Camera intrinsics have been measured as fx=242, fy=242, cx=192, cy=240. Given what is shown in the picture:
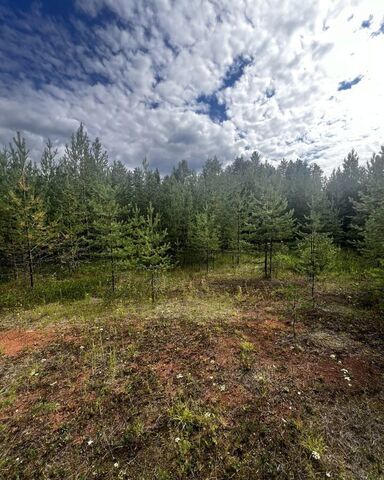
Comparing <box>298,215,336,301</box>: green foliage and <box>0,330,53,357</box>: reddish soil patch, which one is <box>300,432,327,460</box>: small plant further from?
<box>298,215,336,301</box>: green foliage

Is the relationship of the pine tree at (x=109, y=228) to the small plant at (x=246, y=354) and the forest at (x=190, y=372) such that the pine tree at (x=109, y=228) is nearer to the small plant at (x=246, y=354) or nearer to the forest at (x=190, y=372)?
the forest at (x=190, y=372)

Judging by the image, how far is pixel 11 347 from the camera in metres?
9.10

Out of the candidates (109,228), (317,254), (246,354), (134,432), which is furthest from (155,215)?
(134,432)

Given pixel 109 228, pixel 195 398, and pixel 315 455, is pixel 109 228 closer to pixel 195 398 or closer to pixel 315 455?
pixel 195 398

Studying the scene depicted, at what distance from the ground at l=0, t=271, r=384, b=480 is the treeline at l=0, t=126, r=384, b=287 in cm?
495

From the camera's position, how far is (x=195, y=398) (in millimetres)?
5895

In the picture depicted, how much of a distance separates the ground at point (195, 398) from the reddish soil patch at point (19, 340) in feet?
0.23

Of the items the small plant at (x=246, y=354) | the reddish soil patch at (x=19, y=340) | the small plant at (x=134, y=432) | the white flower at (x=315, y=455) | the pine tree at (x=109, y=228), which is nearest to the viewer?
the white flower at (x=315, y=455)

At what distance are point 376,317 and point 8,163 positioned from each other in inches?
1209

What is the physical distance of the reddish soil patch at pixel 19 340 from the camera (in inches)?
352

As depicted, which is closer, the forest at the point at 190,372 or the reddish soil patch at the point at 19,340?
the forest at the point at 190,372

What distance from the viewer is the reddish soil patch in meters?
8.93

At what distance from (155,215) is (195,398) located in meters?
26.3

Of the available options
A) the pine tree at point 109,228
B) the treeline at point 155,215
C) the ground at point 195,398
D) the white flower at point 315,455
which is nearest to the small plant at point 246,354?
the ground at point 195,398
